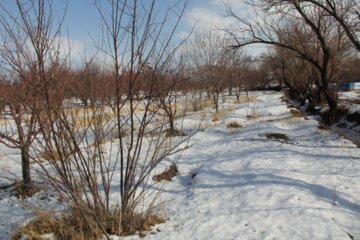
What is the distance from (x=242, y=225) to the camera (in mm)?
4746

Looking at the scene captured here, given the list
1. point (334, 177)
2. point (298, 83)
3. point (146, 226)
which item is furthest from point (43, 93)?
point (298, 83)

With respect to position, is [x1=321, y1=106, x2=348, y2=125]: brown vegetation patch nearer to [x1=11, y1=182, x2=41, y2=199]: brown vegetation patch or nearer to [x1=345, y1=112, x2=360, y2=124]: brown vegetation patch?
[x1=345, y1=112, x2=360, y2=124]: brown vegetation patch

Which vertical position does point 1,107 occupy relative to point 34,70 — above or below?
below

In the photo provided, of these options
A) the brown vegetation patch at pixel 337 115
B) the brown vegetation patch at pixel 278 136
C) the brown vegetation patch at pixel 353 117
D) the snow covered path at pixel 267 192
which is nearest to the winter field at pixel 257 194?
the snow covered path at pixel 267 192

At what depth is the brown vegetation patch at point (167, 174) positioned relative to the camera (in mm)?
7424

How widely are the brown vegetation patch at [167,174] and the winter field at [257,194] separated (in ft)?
0.39

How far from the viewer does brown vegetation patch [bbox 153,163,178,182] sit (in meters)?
7.42

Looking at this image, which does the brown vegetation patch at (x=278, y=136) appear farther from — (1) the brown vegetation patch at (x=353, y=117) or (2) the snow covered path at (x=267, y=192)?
(1) the brown vegetation patch at (x=353, y=117)

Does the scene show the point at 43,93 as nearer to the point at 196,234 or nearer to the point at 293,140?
the point at 196,234

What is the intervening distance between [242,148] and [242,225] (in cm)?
512

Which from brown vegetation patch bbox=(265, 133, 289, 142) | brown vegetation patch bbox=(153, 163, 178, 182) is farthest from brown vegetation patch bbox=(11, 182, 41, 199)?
brown vegetation patch bbox=(265, 133, 289, 142)

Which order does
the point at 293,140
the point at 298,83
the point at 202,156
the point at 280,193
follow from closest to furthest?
the point at 280,193, the point at 202,156, the point at 293,140, the point at 298,83

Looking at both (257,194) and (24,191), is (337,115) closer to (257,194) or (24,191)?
(257,194)

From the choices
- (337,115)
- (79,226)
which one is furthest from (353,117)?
(79,226)
